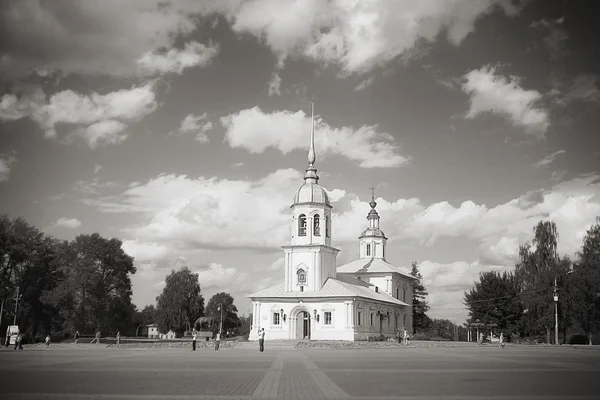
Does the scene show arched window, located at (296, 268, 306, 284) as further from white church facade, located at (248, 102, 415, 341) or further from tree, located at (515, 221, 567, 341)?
tree, located at (515, 221, 567, 341)

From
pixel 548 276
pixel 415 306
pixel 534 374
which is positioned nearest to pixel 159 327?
pixel 415 306

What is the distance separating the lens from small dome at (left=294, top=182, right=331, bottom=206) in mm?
66500

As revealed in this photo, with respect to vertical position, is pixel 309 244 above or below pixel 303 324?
above

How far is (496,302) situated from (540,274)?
16200 millimetres

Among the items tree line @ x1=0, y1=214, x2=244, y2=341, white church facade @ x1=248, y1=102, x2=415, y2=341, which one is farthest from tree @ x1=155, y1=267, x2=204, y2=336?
white church facade @ x1=248, y1=102, x2=415, y2=341

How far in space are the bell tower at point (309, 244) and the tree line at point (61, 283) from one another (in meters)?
17.9

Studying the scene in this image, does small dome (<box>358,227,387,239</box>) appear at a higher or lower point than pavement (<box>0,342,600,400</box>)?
higher

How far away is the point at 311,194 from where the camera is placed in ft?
219

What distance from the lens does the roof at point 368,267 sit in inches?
3376

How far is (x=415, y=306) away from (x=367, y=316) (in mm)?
41114

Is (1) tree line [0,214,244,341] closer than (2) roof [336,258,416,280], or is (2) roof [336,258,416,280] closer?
(1) tree line [0,214,244,341]

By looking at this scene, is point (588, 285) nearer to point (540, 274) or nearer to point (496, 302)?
point (540, 274)

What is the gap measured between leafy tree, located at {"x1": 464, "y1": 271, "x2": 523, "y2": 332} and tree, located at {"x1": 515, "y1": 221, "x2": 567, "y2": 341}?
8541 millimetres

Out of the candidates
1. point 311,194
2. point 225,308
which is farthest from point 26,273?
point 225,308
